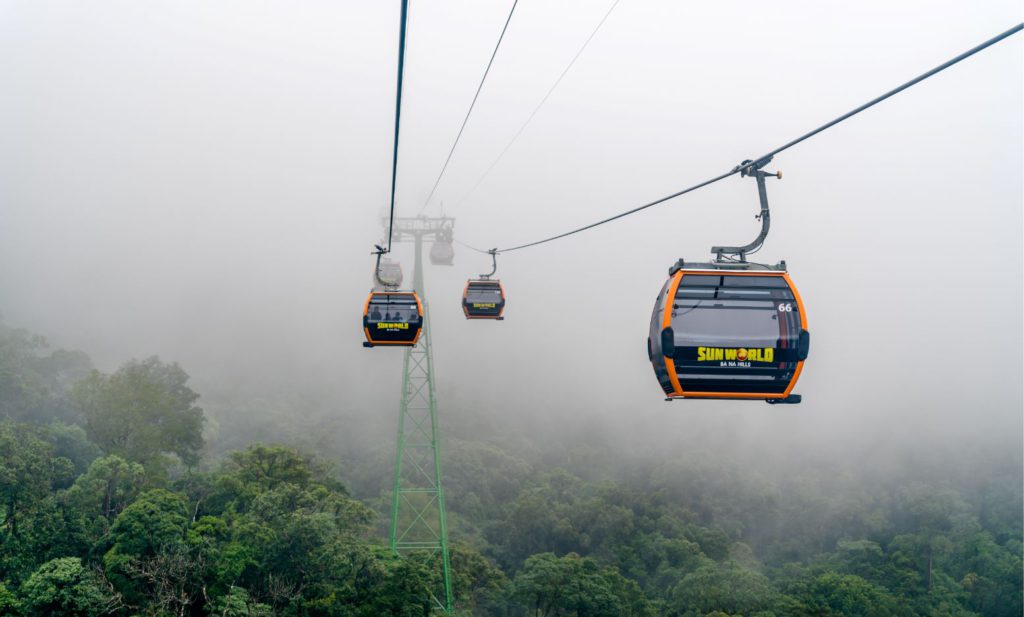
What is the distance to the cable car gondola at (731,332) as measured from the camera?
8531 millimetres

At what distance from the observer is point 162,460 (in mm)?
46938

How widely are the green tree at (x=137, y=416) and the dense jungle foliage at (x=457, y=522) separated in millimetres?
141

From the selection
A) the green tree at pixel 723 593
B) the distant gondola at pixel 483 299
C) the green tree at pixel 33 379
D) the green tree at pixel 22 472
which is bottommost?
the green tree at pixel 723 593

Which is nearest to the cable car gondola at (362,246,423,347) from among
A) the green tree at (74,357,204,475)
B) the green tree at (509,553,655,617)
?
the green tree at (509,553,655,617)

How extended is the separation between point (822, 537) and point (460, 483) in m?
37.0

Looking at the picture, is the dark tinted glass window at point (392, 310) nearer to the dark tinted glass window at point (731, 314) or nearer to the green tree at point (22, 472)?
the dark tinted glass window at point (731, 314)

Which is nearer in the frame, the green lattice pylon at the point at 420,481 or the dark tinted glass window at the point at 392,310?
the dark tinted glass window at the point at 392,310

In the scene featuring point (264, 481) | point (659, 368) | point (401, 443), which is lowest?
point (264, 481)

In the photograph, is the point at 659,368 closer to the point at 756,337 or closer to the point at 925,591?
the point at 756,337

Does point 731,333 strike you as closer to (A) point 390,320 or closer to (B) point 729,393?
(B) point 729,393

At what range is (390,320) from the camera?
17.5m

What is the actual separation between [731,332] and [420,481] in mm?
81573

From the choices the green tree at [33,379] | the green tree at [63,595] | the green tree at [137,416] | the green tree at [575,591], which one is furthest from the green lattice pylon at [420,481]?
the green tree at [33,379]

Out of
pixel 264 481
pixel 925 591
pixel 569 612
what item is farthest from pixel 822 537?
pixel 264 481
